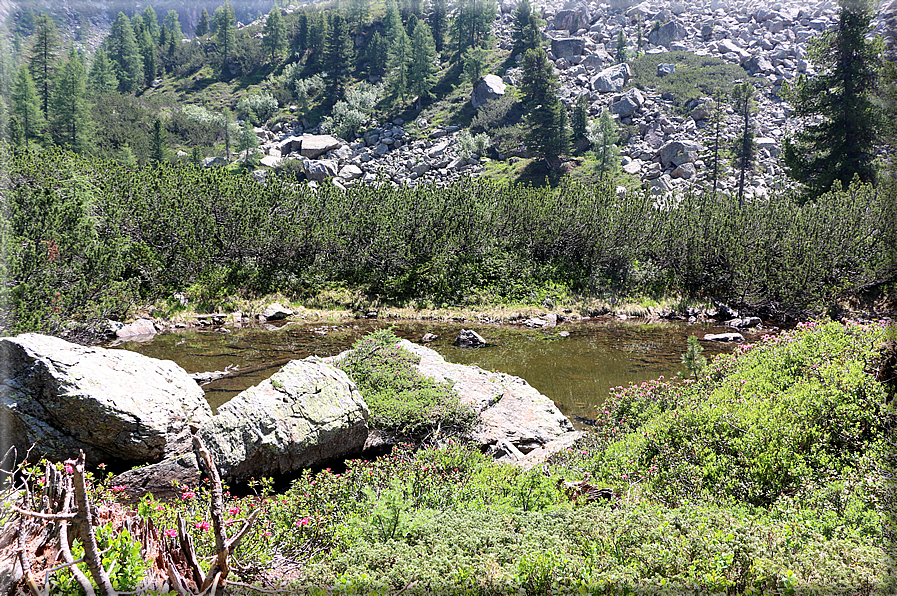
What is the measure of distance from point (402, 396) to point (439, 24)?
122 metres

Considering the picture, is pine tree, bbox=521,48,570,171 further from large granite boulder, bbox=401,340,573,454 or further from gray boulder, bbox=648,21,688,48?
large granite boulder, bbox=401,340,573,454

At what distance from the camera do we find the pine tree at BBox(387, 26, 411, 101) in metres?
92.6

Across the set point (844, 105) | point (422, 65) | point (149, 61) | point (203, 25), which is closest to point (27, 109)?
point (149, 61)

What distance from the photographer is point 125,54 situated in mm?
107000

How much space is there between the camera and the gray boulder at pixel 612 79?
86.9 meters

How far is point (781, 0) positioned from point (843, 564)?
474ft

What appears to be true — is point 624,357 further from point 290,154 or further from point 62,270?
point 290,154

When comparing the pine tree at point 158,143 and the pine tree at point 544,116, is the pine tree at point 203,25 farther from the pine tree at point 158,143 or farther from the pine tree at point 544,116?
the pine tree at point 544,116

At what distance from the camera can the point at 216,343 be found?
20.7 metres

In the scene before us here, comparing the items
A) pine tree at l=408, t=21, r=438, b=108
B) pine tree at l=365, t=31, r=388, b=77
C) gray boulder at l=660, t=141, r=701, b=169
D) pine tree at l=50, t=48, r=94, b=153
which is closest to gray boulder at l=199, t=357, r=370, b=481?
gray boulder at l=660, t=141, r=701, b=169

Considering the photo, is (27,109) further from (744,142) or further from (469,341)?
(744,142)

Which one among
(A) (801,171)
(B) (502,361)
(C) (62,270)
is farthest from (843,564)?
(A) (801,171)

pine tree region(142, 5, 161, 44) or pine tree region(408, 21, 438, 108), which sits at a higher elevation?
pine tree region(142, 5, 161, 44)

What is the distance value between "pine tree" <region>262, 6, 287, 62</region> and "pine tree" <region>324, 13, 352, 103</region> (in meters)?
15.9
